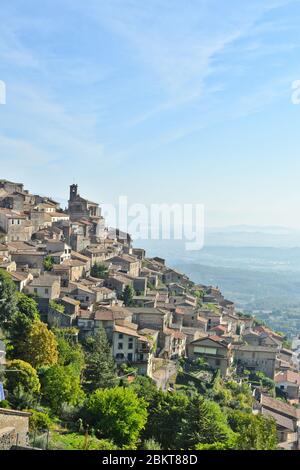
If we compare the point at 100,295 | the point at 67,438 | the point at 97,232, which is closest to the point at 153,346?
the point at 100,295

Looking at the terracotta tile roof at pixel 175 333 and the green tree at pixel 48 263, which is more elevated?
the green tree at pixel 48 263

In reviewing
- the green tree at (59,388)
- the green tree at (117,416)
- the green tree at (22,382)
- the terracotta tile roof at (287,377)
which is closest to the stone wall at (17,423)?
the green tree at (22,382)

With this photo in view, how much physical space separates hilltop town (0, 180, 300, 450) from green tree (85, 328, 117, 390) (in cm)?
77

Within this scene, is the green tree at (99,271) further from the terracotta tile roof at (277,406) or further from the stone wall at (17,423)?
the stone wall at (17,423)

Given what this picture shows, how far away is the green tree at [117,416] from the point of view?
17.7 metres

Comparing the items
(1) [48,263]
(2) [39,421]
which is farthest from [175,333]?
(2) [39,421]

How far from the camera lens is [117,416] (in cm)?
1797

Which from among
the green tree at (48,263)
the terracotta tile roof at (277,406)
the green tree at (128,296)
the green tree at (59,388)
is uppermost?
the green tree at (48,263)

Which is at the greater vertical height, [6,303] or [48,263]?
[48,263]

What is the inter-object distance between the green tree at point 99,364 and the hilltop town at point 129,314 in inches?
30.3

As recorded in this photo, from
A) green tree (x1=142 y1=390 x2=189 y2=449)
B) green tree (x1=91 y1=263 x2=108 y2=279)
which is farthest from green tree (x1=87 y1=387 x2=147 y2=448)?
green tree (x1=91 y1=263 x2=108 y2=279)

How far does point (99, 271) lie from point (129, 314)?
7.26m

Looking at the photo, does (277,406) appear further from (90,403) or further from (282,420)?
(90,403)
